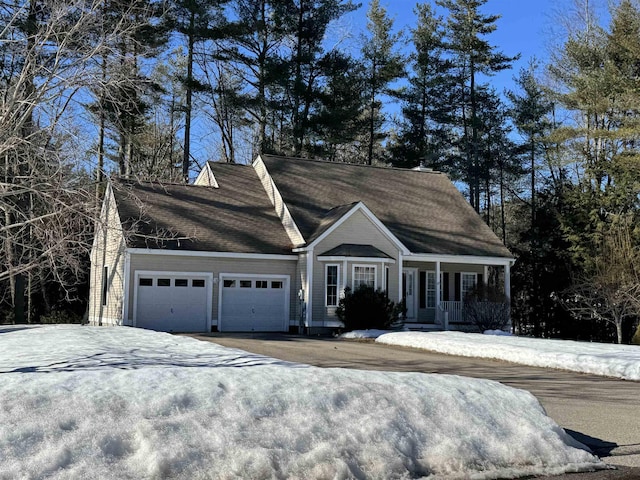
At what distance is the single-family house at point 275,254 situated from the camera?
22531mm

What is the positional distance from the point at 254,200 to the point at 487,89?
22738mm

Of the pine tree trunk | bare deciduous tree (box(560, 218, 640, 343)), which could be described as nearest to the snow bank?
bare deciduous tree (box(560, 218, 640, 343))

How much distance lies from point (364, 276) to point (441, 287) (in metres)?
5.46

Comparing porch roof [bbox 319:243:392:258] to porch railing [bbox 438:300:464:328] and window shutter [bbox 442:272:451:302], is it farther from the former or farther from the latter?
window shutter [bbox 442:272:451:302]

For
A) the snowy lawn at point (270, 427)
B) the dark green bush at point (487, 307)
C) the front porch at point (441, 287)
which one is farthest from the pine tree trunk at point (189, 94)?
the snowy lawn at point (270, 427)

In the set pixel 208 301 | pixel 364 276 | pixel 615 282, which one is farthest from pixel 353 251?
pixel 615 282

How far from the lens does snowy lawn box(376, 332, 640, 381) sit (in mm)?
13414

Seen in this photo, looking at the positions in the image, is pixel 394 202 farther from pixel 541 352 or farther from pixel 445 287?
pixel 541 352

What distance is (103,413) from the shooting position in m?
5.75

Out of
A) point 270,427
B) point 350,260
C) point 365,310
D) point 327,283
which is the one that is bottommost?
point 270,427

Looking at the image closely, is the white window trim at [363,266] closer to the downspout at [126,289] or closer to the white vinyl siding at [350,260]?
the white vinyl siding at [350,260]

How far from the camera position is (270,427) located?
5984 mm

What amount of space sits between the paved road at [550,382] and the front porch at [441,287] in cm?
702

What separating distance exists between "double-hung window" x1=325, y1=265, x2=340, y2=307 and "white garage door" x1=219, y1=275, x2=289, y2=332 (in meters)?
1.61
